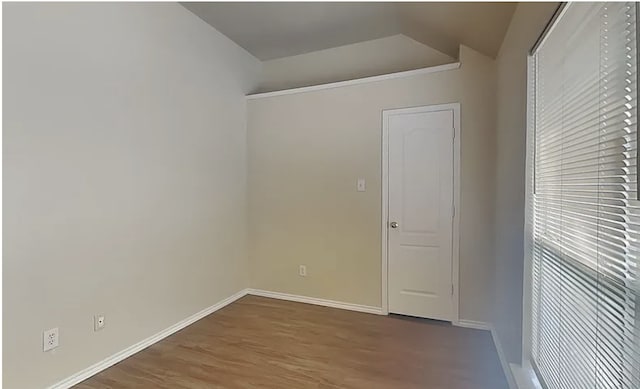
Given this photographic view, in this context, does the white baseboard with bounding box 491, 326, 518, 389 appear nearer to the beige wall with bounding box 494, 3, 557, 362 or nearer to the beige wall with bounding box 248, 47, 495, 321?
the beige wall with bounding box 494, 3, 557, 362

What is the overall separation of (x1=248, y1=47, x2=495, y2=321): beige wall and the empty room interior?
0.02 metres

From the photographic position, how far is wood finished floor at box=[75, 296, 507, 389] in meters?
2.23

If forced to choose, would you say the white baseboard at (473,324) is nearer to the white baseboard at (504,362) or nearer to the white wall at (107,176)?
the white baseboard at (504,362)

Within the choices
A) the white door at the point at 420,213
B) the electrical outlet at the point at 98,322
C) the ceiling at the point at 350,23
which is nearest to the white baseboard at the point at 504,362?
the white door at the point at 420,213

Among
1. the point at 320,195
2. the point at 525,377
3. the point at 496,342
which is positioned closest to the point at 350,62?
the point at 320,195

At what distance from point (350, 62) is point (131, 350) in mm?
3456

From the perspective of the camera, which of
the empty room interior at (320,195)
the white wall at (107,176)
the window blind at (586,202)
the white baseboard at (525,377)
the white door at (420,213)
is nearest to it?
the window blind at (586,202)

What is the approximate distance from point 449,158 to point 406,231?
0.80m

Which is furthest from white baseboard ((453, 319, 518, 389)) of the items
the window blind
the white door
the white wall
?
the white wall

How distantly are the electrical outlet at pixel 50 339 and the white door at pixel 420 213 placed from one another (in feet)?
8.73

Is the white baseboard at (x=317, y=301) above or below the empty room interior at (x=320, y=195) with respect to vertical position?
below

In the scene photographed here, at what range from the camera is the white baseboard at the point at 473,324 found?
9.89ft

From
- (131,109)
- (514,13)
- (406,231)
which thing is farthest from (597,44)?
(131,109)

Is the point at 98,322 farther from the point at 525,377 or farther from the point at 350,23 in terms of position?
the point at 350,23
